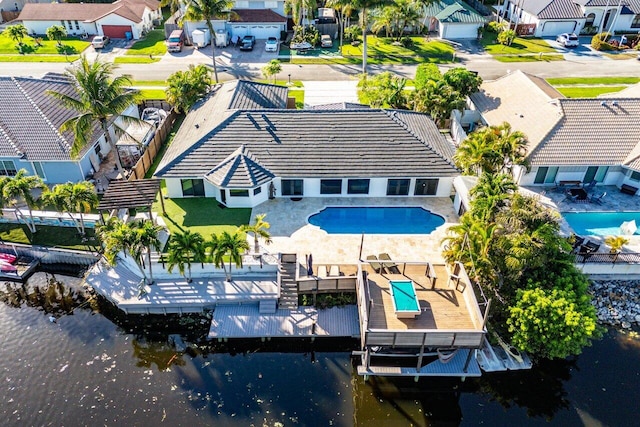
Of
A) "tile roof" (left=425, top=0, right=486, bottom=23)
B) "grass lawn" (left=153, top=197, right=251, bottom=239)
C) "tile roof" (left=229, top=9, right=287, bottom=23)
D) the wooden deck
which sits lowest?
"grass lawn" (left=153, top=197, right=251, bottom=239)

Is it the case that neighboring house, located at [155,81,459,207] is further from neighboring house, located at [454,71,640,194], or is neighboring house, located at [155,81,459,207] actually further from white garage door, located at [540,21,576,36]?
white garage door, located at [540,21,576,36]

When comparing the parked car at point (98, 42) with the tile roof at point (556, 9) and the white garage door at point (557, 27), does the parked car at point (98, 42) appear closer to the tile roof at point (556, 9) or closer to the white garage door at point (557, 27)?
the tile roof at point (556, 9)

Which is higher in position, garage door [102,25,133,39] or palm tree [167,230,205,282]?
garage door [102,25,133,39]

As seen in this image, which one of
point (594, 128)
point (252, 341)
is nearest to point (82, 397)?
point (252, 341)

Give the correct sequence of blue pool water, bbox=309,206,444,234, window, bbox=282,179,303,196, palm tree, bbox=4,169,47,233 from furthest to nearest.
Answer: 1. window, bbox=282,179,303,196
2. blue pool water, bbox=309,206,444,234
3. palm tree, bbox=4,169,47,233

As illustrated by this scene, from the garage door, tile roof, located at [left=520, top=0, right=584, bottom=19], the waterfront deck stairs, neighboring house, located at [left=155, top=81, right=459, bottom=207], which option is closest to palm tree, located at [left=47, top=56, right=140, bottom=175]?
neighboring house, located at [left=155, top=81, right=459, bottom=207]

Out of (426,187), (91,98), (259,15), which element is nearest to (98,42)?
(259,15)

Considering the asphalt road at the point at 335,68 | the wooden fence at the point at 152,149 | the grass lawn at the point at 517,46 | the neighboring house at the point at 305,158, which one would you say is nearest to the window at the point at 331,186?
the neighboring house at the point at 305,158

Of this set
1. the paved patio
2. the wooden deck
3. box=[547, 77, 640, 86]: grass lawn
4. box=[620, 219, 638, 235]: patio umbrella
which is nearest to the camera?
the wooden deck
